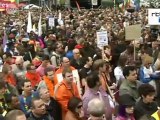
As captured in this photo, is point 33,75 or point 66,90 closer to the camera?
point 66,90

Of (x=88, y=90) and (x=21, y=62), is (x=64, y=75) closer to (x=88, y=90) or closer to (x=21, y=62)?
(x=88, y=90)

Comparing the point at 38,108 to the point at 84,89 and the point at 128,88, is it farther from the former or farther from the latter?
the point at 84,89

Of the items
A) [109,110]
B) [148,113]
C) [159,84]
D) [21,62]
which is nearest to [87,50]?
[21,62]

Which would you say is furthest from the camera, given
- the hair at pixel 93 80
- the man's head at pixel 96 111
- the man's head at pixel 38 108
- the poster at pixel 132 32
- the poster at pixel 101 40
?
the poster at pixel 132 32

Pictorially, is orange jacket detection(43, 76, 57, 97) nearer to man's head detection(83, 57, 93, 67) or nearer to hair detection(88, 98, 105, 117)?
man's head detection(83, 57, 93, 67)

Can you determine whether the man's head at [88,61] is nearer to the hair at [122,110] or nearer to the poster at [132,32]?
the poster at [132,32]

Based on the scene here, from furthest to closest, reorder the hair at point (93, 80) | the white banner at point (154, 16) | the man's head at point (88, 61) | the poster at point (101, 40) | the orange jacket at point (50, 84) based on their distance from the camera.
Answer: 1. the white banner at point (154, 16)
2. the poster at point (101, 40)
3. the man's head at point (88, 61)
4. the orange jacket at point (50, 84)
5. the hair at point (93, 80)

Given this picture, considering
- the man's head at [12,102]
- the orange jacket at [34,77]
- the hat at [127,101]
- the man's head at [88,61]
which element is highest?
the hat at [127,101]

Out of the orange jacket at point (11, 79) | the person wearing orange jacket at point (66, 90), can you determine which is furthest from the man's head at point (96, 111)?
the orange jacket at point (11, 79)

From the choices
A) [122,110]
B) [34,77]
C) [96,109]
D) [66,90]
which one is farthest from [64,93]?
[34,77]

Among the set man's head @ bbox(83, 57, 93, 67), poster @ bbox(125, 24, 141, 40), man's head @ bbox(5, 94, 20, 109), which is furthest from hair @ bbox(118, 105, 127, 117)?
poster @ bbox(125, 24, 141, 40)

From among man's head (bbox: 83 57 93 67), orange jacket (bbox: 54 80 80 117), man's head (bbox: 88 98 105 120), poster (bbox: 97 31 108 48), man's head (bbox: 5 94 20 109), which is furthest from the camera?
poster (bbox: 97 31 108 48)

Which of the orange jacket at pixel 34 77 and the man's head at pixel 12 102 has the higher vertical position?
the man's head at pixel 12 102

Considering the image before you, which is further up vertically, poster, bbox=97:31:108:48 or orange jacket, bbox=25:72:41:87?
poster, bbox=97:31:108:48
